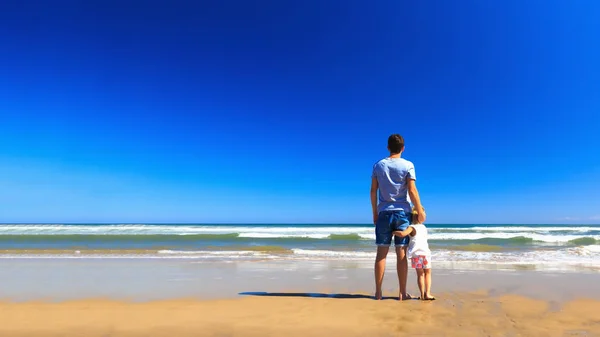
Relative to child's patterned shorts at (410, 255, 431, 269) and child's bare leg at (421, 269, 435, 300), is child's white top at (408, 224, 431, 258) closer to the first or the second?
child's patterned shorts at (410, 255, 431, 269)

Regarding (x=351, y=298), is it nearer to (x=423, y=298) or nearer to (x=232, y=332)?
(x=423, y=298)

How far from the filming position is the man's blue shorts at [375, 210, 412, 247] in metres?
3.73

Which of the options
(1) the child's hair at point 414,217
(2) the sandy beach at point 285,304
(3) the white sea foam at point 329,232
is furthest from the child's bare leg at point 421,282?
(3) the white sea foam at point 329,232

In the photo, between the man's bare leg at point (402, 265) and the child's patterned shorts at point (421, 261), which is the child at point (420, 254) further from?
the man's bare leg at point (402, 265)

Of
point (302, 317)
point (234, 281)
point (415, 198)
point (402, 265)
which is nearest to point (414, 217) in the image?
point (415, 198)

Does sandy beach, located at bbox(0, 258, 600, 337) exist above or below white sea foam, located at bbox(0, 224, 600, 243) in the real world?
below

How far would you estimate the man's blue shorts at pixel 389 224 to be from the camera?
373 cm

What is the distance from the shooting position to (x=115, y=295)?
4.47m

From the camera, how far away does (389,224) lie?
375 centimetres

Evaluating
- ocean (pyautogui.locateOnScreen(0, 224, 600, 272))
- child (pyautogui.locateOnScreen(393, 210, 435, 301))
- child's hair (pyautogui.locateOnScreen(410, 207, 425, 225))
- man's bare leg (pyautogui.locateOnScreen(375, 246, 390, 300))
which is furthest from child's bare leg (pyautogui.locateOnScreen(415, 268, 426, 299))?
ocean (pyautogui.locateOnScreen(0, 224, 600, 272))

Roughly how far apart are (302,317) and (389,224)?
4.15ft

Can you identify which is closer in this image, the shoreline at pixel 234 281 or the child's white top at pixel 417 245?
the child's white top at pixel 417 245

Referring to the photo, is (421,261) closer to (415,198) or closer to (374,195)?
(415,198)

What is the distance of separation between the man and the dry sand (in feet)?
1.90
